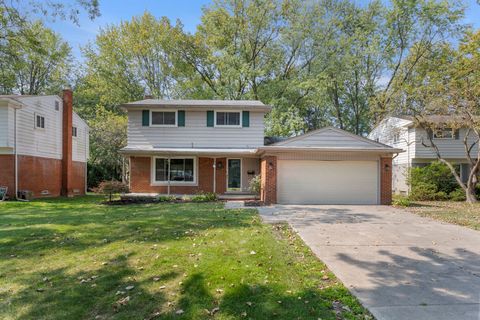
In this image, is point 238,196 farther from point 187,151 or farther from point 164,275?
point 164,275

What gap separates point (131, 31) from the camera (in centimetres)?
2786

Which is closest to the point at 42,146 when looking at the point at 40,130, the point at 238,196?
the point at 40,130

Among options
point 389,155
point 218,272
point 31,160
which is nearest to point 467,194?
point 389,155

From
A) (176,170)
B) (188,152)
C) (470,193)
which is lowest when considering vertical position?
(470,193)

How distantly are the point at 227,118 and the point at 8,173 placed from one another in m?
11.2

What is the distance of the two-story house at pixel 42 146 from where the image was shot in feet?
50.2

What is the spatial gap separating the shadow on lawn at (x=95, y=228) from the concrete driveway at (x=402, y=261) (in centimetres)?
215

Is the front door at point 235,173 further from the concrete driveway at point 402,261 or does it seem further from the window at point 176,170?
the concrete driveway at point 402,261

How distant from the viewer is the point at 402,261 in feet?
18.6

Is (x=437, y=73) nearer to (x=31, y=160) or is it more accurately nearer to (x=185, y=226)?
(x=185, y=226)

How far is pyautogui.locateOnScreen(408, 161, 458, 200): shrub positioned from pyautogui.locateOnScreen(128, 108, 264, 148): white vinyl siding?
947 cm

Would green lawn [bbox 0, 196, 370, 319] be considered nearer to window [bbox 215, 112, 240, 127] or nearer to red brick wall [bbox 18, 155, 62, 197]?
red brick wall [bbox 18, 155, 62, 197]

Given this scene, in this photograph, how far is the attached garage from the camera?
47.5 ft

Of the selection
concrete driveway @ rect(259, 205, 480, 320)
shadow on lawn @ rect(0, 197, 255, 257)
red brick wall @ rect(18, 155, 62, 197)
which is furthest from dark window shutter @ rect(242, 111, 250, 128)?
red brick wall @ rect(18, 155, 62, 197)
